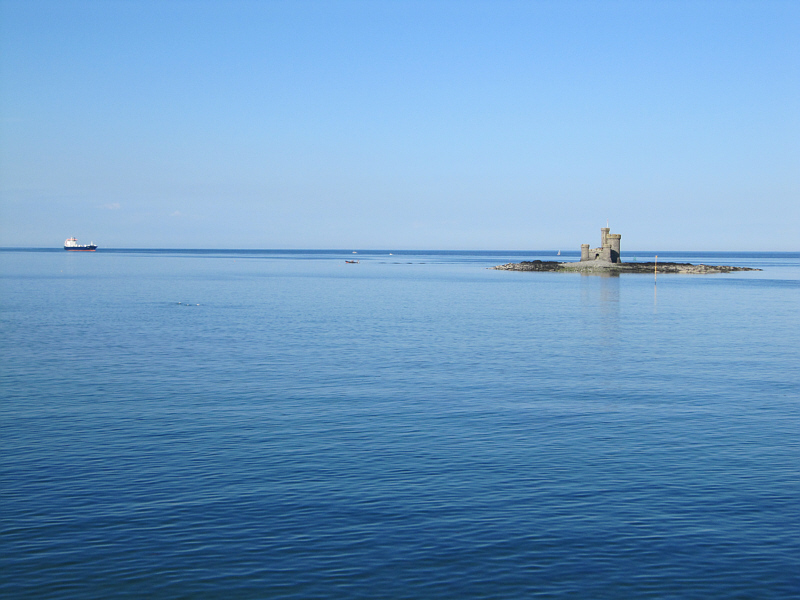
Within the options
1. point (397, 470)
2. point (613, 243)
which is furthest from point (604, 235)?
point (397, 470)

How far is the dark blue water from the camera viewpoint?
1514 cm

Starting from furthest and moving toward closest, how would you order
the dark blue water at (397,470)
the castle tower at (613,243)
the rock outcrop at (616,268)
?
the castle tower at (613,243) → the rock outcrop at (616,268) → the dark blue water at (397,470)

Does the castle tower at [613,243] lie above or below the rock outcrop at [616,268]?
above

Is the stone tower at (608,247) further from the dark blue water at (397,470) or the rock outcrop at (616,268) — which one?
the dark blue water at (397,470)

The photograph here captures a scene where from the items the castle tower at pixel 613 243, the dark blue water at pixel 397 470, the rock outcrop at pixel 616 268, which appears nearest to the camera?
the dark blue water at pixel 397 470

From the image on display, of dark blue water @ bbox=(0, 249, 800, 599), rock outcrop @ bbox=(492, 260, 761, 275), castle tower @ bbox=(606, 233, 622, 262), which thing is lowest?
dark blue water @ bbox=(0, 249, 800, 599)

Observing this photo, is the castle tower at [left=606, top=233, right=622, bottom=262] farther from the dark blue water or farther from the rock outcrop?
the dark blue water

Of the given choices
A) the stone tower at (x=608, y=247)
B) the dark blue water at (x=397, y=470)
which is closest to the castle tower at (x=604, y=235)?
the stone tower at (x=608, y=247)

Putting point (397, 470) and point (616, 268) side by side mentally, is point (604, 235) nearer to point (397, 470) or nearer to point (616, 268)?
point (616, 268)

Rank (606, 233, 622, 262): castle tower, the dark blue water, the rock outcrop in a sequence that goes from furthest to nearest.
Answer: (606, 233, 622, 262): castle tower
the rock outcrop
the dark blue water

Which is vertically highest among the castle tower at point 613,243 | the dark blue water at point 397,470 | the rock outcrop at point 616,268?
the castle tower at point 613,243

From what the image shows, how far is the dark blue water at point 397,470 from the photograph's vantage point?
15.1 metres

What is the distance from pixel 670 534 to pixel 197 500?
11304 millimetres

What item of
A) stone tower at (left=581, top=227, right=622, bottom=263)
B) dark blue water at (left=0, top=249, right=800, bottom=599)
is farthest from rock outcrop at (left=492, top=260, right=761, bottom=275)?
dark blue water at (left=0, top=249, right=800, bottom=599)
